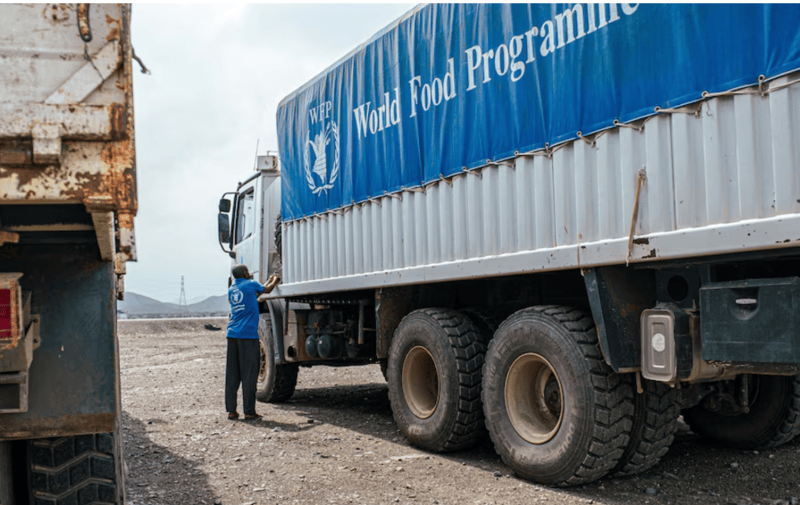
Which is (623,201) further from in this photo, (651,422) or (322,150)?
(322,150)

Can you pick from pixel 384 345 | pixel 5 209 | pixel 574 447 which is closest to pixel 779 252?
pixel 574 447

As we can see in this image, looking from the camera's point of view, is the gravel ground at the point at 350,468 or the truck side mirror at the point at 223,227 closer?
the gravel ground at the point at 350,468

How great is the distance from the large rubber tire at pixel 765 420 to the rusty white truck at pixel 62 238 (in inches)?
178

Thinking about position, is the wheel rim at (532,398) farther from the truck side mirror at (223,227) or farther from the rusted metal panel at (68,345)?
the truck side mirror at (223,227)

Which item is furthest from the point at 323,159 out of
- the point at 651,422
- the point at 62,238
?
the point at 62,238

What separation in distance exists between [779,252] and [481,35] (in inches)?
112

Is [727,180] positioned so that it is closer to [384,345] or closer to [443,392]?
[443,392]

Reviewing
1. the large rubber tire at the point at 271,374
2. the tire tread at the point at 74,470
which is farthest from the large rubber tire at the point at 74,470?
the large rubber tire at the point at 271,374

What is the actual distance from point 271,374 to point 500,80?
5416 millimetres

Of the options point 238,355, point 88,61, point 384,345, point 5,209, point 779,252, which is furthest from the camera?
point 238,355

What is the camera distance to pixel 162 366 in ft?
48.5

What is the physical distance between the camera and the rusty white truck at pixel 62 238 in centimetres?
234

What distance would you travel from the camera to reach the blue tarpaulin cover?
3.82 metres

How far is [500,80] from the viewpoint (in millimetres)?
5434
